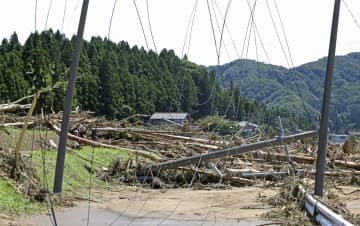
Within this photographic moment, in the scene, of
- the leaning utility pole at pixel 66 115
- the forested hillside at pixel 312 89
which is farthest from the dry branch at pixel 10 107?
the forested hillside at pixel 312 89

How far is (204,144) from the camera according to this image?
68.7 feet

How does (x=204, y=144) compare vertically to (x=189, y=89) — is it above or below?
below

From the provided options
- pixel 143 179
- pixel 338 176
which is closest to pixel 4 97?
pixel 143 179

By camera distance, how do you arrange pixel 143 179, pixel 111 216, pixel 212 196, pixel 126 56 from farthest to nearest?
pixel 126 56
pixel 143 179
pixel 212 196
pixel 111 216

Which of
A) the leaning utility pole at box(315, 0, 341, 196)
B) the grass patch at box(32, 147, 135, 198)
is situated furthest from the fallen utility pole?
the leaning utility pole at box(315, 0, 341, 196)

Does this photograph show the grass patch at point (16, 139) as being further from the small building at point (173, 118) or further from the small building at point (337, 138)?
the small building at point (337, 138)

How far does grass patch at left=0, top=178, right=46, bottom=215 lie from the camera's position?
1008cm

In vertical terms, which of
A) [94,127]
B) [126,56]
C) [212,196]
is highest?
[126,56]

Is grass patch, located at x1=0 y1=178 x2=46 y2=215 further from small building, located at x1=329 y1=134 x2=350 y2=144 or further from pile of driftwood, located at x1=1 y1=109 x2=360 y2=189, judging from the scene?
small building, located at x1=329 y1=134 x2=350 y2=144

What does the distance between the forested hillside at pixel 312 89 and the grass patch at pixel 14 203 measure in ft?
15.8

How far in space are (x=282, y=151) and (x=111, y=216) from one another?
10799 mm

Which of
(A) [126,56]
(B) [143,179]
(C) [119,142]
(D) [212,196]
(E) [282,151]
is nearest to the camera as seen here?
(D) [212,196]

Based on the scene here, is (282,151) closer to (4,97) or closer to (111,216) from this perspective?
(111,216)

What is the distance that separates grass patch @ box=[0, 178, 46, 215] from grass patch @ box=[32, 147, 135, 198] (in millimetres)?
649
